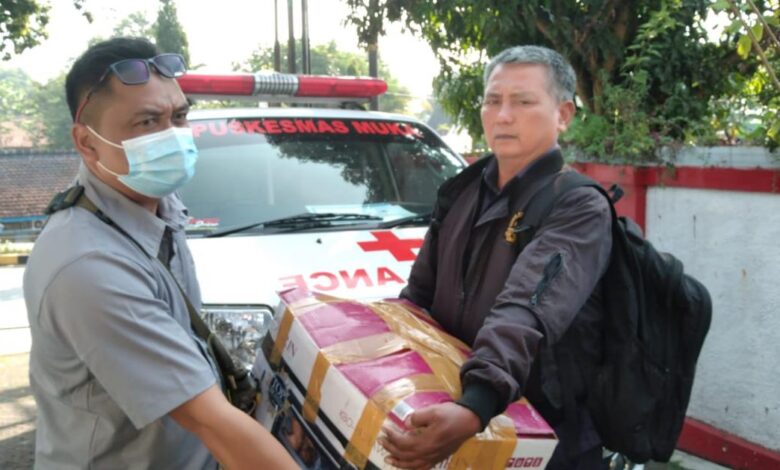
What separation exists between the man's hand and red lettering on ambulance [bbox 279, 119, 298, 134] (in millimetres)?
2899

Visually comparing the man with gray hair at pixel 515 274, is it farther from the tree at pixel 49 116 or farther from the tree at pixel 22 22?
the tree at pixel 49 116

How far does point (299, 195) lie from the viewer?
391 centimetres

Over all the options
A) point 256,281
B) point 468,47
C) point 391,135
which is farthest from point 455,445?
point 468,47

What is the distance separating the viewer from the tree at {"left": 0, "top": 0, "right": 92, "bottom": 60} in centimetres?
1059

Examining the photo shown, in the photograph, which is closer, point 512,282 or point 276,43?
point 512,282

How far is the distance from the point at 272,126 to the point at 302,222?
746 mm

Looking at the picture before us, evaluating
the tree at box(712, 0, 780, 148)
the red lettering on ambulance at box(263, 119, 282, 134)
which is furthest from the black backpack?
the red lettering on ambulance at box(263, 119, 282, 134)

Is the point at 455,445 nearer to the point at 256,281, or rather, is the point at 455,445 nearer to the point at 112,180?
the point at 112,180

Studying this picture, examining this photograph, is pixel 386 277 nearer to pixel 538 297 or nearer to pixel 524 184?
pixel 524 184

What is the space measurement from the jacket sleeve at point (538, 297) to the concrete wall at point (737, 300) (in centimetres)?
250

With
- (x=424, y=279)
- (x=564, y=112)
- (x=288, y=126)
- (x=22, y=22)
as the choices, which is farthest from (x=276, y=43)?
(x=564, y=112)

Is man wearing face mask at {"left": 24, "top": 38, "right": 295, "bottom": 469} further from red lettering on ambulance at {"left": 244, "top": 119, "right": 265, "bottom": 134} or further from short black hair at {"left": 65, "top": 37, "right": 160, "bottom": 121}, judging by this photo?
red lettering on ambulance at {"left": 244, "top": 119, "right": 265, "bottom": 134}

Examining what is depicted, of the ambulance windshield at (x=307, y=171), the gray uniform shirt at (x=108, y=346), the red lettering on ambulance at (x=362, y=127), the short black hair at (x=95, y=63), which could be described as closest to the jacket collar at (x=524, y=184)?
the gray uniform shirt at (x=108, y=346)

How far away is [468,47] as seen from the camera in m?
6.21
